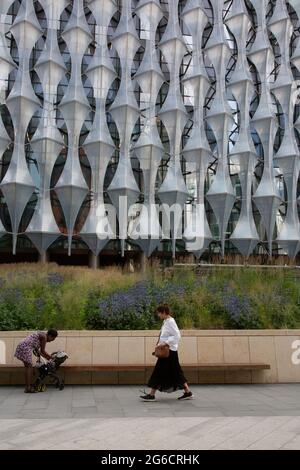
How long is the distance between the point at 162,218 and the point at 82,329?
81.2 feet

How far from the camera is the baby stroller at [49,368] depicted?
9.22m

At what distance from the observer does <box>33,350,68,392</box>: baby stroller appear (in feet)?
30.2

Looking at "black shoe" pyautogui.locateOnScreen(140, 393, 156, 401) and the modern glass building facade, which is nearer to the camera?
"black shoe" pyautogui.locateOnScreen(140, 393, 156, 401)

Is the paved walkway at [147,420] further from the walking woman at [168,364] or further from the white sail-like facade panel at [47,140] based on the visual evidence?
the white sail-like facade panel at [47,140]

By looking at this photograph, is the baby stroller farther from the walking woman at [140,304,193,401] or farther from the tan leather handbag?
the tan leather handbag

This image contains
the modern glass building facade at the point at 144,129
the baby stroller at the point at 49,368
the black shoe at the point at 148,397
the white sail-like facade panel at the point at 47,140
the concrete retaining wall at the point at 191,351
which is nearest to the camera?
the black shoe at the point at 148,397

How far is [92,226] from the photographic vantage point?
33.9m

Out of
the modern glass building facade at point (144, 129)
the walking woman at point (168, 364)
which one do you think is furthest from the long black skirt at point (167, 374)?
the modern glass building facade at point (144, 129)

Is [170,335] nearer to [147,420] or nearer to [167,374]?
[167,374]

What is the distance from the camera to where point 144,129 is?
35.7 m

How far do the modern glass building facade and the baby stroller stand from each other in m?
24.2

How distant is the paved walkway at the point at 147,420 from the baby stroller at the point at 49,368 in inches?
9.2

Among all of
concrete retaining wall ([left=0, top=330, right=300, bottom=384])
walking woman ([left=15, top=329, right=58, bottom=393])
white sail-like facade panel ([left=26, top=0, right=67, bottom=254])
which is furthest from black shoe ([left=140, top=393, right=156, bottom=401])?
white sail-like facade panel ([left=26, top=0, right=67, bottom=254])
